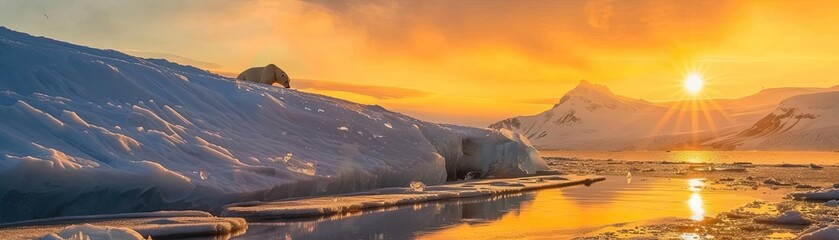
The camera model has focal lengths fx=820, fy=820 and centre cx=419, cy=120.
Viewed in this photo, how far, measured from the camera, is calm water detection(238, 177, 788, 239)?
1806 centimetres

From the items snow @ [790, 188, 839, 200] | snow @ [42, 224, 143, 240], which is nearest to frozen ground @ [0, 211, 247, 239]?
snow @ [42, 224, 143, 240]

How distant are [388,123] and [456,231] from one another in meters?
18.5

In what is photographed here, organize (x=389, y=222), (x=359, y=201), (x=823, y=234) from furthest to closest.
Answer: (x=359, y=201) → (x=389, y=222) → (x=823, y=234)

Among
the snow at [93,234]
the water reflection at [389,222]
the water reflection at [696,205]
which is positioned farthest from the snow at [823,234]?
the snow at [93,234]

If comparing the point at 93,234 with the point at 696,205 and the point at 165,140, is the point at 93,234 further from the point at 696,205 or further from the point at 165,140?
the point at 696,205

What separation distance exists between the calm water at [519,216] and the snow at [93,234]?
311cm

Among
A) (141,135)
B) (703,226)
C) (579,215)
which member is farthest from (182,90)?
(703,226)

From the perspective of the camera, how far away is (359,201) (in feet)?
77.7

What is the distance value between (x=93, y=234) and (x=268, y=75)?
31.0 meters

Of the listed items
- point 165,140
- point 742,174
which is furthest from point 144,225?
point 742,174

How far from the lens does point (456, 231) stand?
1862 cm

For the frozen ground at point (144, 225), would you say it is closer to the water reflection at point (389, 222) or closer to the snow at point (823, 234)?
the water reflection at point (389, 222)

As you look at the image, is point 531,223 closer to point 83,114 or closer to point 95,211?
point 95,211

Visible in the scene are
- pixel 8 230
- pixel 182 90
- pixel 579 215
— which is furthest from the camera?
pixel 182 90
